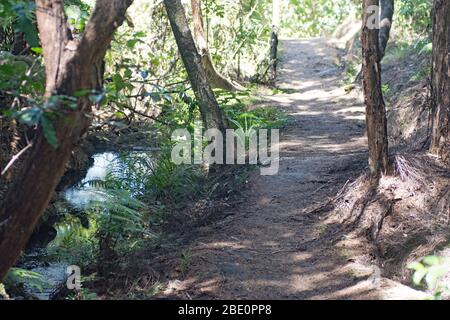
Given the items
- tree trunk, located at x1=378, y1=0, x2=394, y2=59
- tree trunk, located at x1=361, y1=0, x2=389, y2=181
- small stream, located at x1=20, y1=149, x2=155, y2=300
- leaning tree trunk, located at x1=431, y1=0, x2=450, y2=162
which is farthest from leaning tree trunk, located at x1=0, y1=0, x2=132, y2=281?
tree trunk, located at x1=378, y1=0, x2=394, y2=59

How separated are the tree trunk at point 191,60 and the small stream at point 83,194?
5.42 ft

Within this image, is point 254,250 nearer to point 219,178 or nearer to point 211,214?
point 211,214

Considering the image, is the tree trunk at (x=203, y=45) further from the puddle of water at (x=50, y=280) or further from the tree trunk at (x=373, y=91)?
the puddle of water at (x=50, y=280)

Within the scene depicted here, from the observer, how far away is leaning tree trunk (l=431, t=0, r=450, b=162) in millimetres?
7469

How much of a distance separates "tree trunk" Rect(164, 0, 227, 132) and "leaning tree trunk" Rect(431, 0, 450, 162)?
11.0 ft

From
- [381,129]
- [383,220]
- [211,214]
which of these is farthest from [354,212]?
[211,214]

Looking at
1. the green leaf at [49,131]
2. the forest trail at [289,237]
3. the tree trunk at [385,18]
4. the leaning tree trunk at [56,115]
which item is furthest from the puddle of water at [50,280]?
the tree trunk at [385,18]

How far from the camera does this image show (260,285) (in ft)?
19.6

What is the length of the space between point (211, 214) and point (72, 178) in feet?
11.3

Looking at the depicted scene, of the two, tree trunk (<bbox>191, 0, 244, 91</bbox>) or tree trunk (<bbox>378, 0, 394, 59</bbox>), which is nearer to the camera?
tree trunk (<bbox>378, 0, 394, 59</bbox>)

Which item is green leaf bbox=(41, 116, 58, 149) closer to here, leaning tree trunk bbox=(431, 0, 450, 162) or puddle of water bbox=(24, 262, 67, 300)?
puddle of water bbox=(24, 262, 67, 300)

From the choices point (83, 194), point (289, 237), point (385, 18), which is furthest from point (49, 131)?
point (385, 18)

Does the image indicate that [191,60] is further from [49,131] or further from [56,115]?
[49,131]
